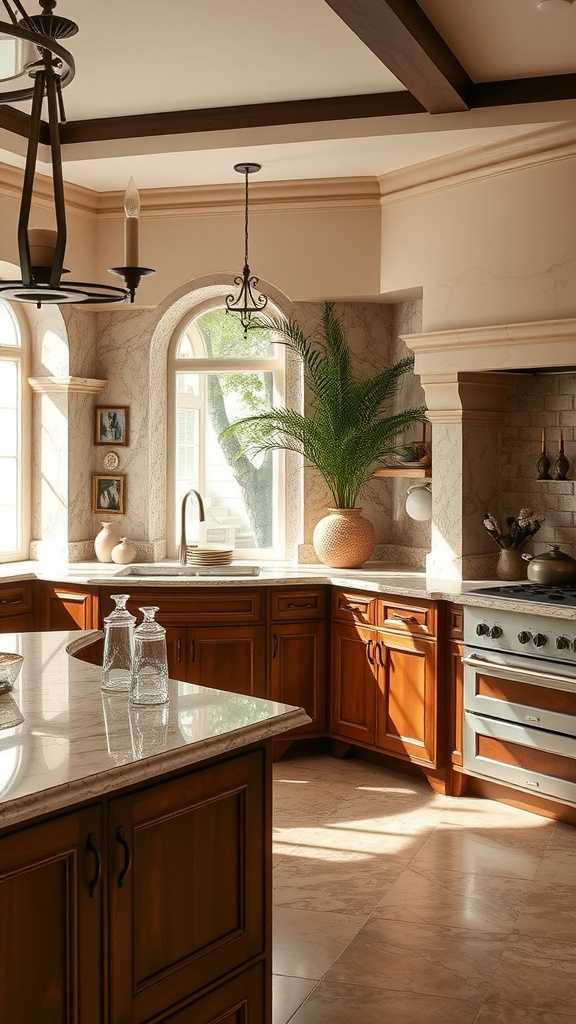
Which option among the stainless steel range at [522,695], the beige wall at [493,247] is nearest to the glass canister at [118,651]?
the stainless steel range at [522,695]

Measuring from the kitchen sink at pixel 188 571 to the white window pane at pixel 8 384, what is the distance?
126 cm

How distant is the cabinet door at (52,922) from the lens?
199 cm

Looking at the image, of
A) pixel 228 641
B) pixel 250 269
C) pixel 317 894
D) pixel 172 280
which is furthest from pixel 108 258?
pixel 317 894

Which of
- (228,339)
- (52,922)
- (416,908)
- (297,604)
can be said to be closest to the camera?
(52,922)

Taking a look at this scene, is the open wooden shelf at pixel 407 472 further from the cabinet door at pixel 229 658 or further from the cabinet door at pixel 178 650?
the cabinet door at pixel 178 650

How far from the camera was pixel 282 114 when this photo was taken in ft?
16.2

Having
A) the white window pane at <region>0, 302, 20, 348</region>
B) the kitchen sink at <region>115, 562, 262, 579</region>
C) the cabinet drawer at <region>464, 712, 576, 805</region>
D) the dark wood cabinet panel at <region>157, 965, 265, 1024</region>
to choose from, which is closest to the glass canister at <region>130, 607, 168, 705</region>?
the dark wood cabinet panel at <region>157, 965, 265, 1024</region>

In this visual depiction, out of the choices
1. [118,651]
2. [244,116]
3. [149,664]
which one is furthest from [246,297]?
[149,664]

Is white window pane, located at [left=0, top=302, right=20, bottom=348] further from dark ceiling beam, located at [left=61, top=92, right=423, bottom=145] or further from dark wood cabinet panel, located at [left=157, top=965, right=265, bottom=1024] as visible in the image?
dark wood cabinet panel, located at [left=157, top=965, right=265, bottom=1024]

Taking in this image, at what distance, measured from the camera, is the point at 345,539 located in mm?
5734

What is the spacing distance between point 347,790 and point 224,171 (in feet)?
10.8

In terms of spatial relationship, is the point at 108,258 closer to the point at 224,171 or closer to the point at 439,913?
the point at 224,171

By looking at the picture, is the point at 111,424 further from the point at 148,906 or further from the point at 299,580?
the point at 148,906

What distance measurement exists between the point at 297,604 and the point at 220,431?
141 centimetres
